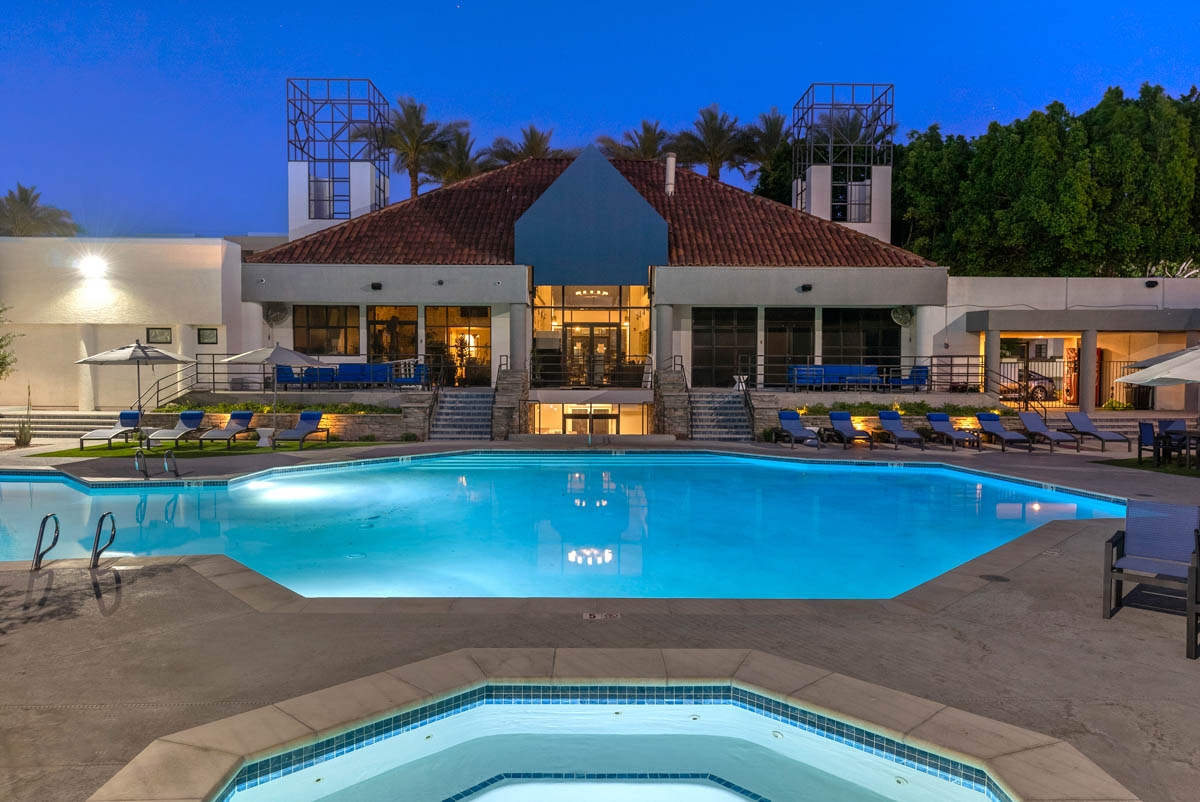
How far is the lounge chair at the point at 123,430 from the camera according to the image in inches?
778

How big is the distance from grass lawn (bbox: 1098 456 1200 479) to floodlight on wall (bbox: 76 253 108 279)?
30641 mm

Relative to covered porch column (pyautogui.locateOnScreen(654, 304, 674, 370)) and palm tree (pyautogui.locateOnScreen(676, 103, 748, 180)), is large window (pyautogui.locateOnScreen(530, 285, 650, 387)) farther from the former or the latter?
palm tree (pyautogui.locateOnScreen(676, 103, 748, 180))

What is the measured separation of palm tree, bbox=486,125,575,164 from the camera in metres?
43.5

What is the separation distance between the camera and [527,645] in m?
5.89

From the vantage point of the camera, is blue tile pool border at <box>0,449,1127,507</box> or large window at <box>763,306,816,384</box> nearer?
blue tile pool border at <box>0,449,1127,507</box>

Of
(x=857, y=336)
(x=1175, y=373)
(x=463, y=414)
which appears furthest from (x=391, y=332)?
(x=1175, y=373)

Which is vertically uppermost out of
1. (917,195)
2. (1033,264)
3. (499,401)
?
(917,195)

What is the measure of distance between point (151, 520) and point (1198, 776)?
13.3m

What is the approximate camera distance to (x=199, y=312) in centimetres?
2647

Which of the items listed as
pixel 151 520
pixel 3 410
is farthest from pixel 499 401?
pixel 3 410

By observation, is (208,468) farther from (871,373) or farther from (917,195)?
(917,195)

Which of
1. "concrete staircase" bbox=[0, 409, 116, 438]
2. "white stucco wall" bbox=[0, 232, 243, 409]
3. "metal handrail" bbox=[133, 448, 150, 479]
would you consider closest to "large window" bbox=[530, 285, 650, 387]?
"white stucco wall" bbox=[0, 232, 243, 409]

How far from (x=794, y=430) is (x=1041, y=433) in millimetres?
6368

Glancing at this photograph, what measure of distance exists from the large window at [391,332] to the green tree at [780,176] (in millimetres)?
21049
